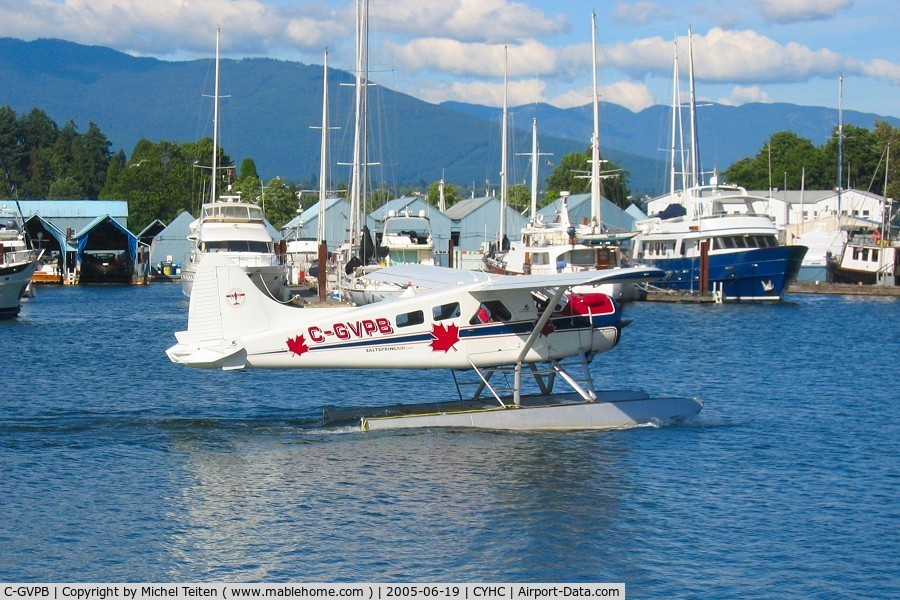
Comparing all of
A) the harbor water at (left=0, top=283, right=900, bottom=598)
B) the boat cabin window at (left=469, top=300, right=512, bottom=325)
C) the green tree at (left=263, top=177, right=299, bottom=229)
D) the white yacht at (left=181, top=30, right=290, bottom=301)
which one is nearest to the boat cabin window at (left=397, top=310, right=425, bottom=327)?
the boat cabin window at (left=469, top=300, right=512, bottom=325)

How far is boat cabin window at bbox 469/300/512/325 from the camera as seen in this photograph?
1930 cm

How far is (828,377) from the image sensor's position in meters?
28.9

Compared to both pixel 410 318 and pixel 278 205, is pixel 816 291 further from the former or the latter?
pixel 278 205

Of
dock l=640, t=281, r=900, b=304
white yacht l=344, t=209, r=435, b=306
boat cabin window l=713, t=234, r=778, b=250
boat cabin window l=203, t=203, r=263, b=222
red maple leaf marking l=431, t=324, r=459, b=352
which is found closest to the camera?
red maple leaf marking l=431, t=324, r=459, b=352

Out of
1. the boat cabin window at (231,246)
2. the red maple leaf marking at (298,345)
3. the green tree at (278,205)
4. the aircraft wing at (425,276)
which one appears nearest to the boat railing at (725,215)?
the boat cabin window at (231,246)

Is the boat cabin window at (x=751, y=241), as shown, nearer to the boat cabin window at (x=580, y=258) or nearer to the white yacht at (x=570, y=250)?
the white yacht at (x=570, y=250)

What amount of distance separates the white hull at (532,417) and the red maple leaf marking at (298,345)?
6.23 feet

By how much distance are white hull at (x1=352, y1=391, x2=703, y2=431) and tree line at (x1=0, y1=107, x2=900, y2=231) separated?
64.3 m

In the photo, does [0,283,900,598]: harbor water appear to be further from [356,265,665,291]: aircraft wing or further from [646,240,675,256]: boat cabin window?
[646,240,675,256]: boat cabin window

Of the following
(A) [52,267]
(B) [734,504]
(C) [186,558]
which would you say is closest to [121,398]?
(C) [186,558]

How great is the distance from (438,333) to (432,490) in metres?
3.75

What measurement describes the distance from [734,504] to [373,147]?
36720 millimetres

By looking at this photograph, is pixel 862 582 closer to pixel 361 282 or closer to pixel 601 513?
pixel 601 513

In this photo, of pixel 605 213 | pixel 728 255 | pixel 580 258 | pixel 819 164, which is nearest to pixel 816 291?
pixel 728 255
